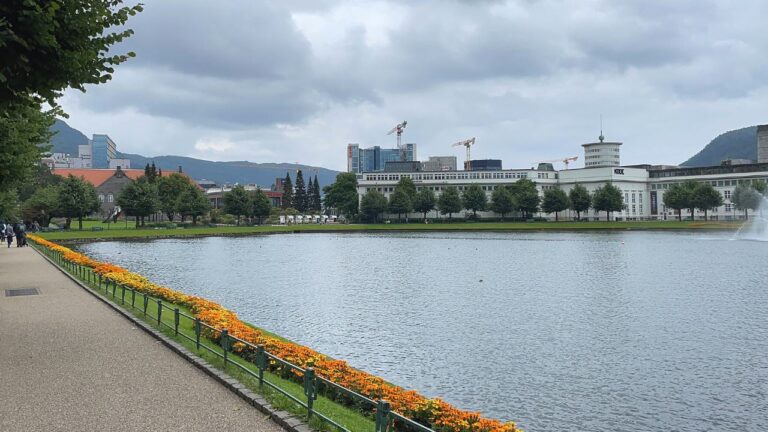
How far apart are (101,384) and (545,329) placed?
1817 centimetres

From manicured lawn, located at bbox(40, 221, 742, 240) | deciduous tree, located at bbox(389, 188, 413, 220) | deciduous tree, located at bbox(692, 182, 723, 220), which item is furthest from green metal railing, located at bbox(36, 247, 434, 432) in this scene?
deciduous tree, located at bbox(692, 182, 723, 220)

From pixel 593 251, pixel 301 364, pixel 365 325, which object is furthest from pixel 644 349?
pixel 593 251

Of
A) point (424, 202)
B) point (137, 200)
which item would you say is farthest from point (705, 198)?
point (137, 200)

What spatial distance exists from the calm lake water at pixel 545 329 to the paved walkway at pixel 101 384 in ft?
22.7

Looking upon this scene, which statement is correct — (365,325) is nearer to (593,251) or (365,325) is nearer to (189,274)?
(189,274)

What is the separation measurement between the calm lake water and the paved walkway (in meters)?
6.92

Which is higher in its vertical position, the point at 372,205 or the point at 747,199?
the point at 372,205

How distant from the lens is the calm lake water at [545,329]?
1736cm

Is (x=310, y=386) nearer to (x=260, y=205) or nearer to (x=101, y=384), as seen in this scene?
(x=101, y=384)

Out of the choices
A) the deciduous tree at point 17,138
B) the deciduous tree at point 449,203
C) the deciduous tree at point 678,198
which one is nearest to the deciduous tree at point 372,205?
the deciduous tree at point 449,203

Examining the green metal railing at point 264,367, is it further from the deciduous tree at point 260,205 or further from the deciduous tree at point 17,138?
the deciduous tree at point 260,205

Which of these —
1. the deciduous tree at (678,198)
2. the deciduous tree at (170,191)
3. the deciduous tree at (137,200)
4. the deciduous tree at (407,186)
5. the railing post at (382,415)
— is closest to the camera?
the railing post at (382,415)

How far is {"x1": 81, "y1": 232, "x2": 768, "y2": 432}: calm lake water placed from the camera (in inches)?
683

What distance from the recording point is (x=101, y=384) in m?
14.2
